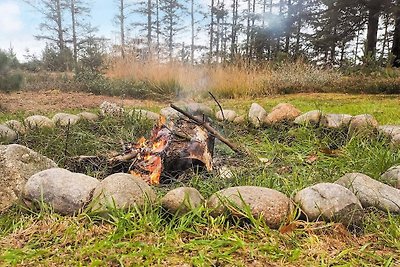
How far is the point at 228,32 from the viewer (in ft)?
72.6

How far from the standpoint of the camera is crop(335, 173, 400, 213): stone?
1607 millimetres

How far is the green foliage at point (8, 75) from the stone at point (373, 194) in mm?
6469

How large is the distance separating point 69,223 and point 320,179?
1.33m

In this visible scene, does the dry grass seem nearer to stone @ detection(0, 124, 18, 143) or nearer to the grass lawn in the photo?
stone @ detection(0, 124, 18, 143)

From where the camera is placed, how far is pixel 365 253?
1.30 metres

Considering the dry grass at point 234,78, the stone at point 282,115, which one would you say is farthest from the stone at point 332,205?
the dry grass at point 234,78

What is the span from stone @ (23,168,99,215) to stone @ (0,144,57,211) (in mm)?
114

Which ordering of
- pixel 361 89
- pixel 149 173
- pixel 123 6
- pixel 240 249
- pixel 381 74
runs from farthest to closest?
pixel 123 6 < pixel 381 74 < pixel 361 89 < pixel 149 173 < pixel 240 249

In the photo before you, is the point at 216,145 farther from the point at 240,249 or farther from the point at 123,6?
the point at 123,6

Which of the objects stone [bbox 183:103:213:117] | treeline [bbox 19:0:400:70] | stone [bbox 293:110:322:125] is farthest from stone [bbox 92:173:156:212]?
treeline [bbox 19:0:400:70]

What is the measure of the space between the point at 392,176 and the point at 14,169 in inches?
80.1

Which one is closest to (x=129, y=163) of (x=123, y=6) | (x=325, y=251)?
(x=325, y=251)

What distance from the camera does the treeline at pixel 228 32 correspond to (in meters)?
11.5

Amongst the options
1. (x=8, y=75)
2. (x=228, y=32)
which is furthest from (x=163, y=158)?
(x=228, y=32)
